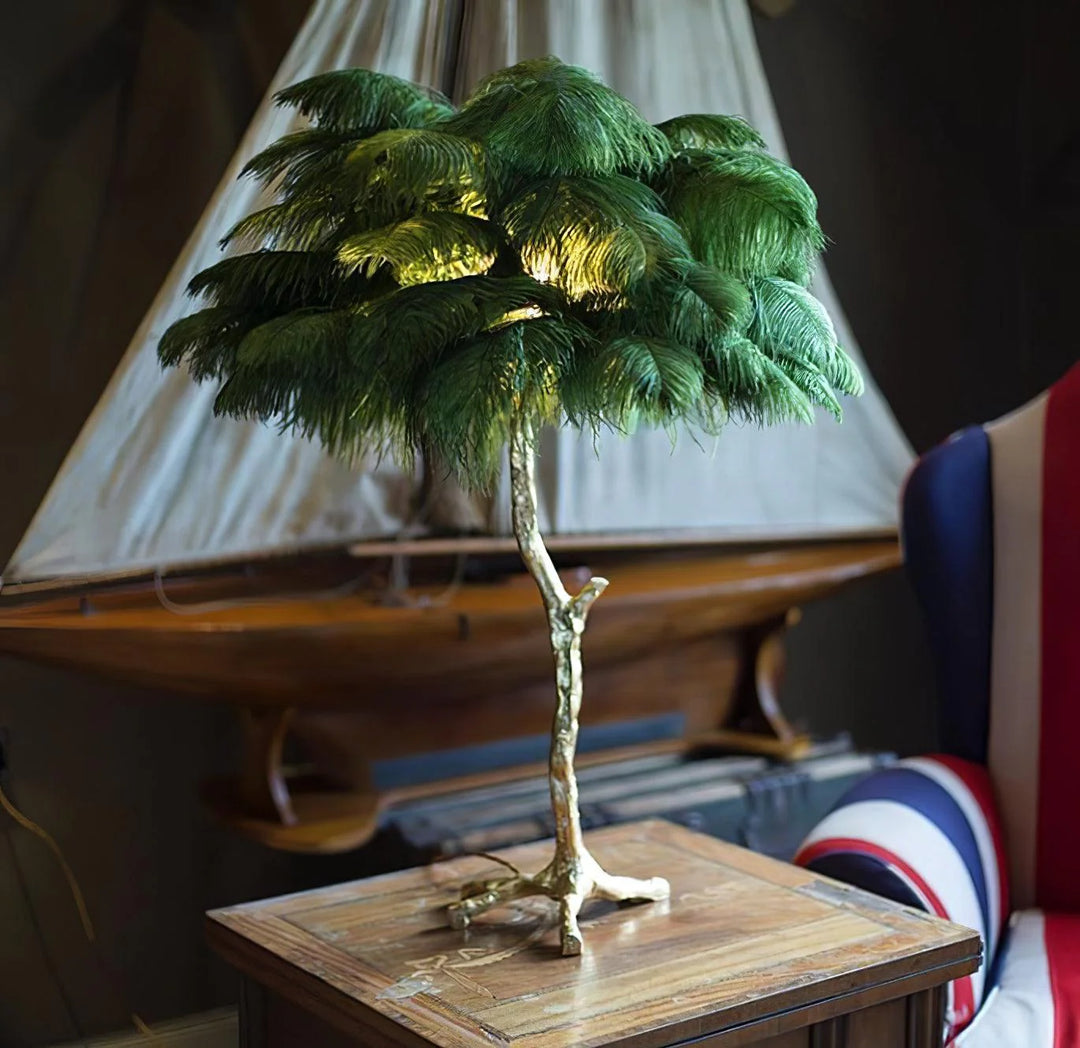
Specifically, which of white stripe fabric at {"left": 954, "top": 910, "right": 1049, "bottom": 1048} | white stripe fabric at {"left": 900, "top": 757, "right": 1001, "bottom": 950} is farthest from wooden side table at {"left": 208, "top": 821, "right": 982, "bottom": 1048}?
white stripe fabric at {"left": 900, "top": 757, "right": 1001, "bottom": 950}

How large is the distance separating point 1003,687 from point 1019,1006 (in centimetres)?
48

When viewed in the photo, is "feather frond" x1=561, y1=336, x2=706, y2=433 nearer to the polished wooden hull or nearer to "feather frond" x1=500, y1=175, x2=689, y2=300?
"feather frond" x1=500, y1=175, x2=689, y2=300

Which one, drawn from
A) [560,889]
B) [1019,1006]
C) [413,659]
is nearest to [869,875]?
[1019,1006]

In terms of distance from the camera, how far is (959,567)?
5.74ft

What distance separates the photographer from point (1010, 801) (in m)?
1.69

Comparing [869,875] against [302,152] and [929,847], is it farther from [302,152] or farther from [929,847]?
[302,152]

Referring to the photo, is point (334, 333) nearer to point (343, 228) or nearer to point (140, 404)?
A: point (343, 228)

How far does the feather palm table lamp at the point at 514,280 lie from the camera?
1.04m

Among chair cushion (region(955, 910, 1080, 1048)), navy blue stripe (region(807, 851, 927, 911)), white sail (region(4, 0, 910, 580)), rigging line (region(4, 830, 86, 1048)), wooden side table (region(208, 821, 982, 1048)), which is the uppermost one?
white sail (region(4, 0, 910, 580))

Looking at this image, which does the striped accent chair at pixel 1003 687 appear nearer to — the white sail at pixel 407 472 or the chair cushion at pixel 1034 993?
the chair cushion at pixel 1034 993

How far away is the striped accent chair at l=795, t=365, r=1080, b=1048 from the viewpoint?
1520mm

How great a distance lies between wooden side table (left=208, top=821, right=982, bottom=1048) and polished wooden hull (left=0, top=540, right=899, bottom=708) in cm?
44

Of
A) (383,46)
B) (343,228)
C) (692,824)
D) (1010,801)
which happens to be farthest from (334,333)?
(692,824)

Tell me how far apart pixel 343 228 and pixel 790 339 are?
0.38 meters
